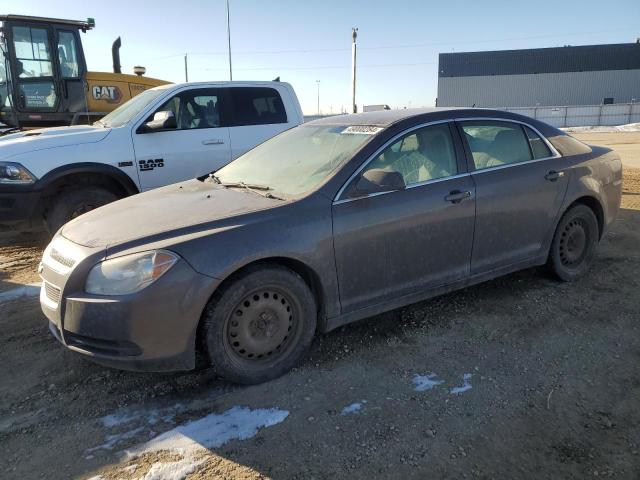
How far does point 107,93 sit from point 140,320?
7850 mm

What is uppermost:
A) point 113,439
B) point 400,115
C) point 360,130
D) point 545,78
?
point 545,78

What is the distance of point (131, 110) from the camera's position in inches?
251

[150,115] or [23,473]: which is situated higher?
[150,115]

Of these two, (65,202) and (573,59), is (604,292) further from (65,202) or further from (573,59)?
(573,59)

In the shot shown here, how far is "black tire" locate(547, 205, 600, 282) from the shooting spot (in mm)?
4629

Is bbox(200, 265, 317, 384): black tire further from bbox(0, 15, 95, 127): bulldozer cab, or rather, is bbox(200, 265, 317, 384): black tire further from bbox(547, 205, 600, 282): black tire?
bbox(0, 15, 95, 127): bulldozer cab

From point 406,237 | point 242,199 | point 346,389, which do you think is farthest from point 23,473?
point 406,237

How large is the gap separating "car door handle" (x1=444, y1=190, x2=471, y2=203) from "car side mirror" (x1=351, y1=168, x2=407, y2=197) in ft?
1.66

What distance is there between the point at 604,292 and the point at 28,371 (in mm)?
4709

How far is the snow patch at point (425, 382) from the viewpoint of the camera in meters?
3.09

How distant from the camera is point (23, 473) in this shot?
2.45 meters

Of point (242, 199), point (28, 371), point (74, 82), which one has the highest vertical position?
point (74, 82)

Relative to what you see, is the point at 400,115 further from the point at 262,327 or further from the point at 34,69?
the point at 34,69

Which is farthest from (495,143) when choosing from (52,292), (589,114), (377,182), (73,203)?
(589,114)
